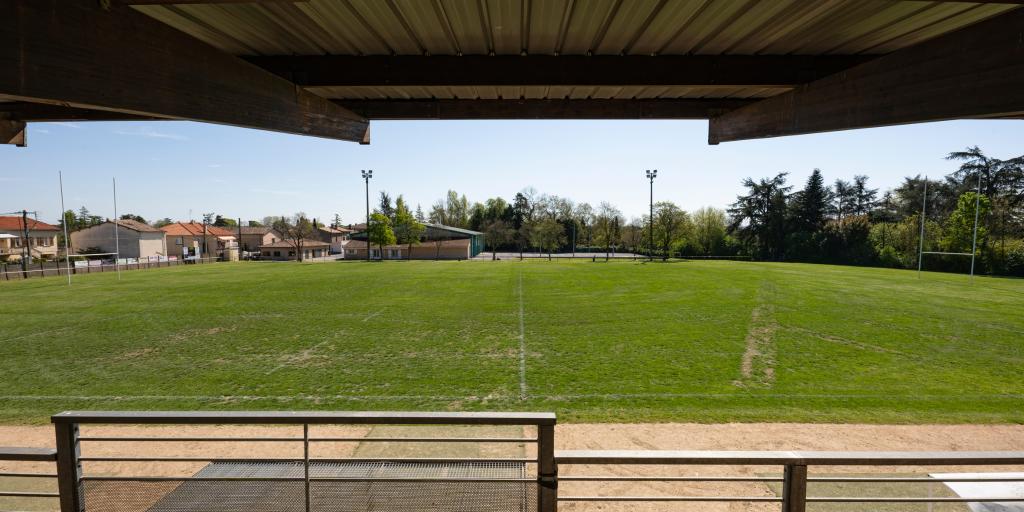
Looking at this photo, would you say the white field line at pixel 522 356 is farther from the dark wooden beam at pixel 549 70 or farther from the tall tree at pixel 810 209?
the tall tree at pixel 810 209

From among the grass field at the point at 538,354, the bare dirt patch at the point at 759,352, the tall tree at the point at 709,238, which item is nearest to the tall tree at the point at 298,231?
the grass field at the point at 538,354

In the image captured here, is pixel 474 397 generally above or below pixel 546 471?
below

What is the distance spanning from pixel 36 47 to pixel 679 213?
200 ft

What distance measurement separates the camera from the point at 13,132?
4156 mm

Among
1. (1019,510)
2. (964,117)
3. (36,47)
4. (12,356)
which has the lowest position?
(12,356)

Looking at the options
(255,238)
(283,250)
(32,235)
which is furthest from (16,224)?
(283,250)

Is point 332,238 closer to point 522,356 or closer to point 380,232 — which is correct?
point 380,232

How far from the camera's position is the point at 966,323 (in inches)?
603

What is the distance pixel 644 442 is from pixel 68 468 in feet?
21.5

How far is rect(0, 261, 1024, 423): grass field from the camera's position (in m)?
8.37

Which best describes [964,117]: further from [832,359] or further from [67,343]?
[67,343]

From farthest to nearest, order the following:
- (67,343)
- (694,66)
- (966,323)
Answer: (966,323)
(67,343)
(694,66)

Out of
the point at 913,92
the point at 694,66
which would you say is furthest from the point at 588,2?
the point at 913,92

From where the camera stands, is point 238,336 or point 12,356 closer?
point 12,356
